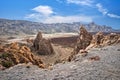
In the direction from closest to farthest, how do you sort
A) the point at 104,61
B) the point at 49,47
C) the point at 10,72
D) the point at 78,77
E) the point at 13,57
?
the point at 78,77, the point at 10,72, the point at 104,61, the point at 13,57, the point at 49,47

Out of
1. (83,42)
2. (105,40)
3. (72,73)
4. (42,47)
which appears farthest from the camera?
(42,47)

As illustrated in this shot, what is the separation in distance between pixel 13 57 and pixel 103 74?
11.1 m

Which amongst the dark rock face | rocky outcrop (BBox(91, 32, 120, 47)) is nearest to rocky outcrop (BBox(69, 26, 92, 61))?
Result: rocky outcrop (BBox(91, 32, 120, 47))

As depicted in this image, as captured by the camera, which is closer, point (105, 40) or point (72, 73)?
point (72, 73)

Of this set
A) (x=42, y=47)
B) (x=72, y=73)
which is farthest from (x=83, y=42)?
(x=72, y=73)

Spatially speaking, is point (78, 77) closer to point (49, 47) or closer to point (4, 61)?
point (4, 61)

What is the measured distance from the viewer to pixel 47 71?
2028cm

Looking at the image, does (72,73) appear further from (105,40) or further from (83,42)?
(83,42)

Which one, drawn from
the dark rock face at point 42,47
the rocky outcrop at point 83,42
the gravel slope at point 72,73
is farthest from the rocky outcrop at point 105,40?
the dark rock face at point 42,47

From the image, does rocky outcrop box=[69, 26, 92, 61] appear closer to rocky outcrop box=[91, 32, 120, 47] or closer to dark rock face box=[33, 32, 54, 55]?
rocky outcrop box=[91, 32, 120, 47]

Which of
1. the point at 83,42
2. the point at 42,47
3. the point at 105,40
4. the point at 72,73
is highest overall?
the point at 105,40

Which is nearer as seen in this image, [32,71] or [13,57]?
[32,71]

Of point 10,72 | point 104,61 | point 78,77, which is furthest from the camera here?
point 104,61

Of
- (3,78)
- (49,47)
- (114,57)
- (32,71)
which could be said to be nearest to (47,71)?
(32,71)
